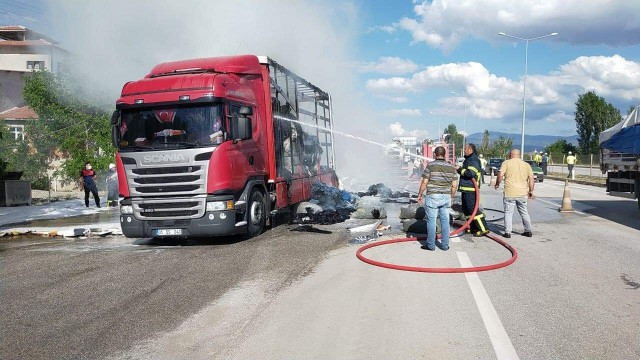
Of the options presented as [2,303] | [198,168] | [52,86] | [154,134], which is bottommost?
[2,303]

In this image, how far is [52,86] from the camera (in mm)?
33031

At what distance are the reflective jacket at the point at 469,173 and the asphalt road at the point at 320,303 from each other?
3.25 feet

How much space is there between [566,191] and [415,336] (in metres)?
11.0

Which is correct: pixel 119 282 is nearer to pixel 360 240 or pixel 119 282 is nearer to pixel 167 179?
pixel 167 179

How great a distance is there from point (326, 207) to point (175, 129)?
5.10 metres

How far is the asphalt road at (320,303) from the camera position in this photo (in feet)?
13.5

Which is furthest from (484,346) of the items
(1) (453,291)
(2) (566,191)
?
(2) (566,191)

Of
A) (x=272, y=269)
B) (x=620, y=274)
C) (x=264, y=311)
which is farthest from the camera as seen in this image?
(x=272, y=269)

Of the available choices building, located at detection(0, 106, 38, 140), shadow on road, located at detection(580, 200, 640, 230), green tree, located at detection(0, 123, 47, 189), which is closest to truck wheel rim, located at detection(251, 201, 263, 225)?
shadow on road, located at detection(580, 200, 640, 230)

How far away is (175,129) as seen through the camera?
8.69 meters

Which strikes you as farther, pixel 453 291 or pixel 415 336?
pixel 453 291

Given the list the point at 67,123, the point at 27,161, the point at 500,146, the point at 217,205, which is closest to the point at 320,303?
the point at 217,205

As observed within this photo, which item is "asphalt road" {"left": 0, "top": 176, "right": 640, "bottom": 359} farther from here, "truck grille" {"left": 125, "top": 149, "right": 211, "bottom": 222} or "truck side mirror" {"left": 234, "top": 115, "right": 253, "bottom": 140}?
"truck side mirror" {"left": 234, "top": 115, "right": 253, "bottom": 140}

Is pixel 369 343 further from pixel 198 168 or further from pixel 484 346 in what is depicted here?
pixel 198 168
